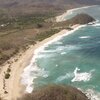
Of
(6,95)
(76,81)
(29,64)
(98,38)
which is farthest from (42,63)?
(98,38)

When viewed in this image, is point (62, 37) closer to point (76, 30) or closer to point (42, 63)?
point (76, 30)

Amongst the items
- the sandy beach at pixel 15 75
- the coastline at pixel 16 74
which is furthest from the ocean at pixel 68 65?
the sandy beach at pixel 15 75

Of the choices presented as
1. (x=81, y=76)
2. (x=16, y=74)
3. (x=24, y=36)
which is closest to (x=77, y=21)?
(x=24, y=36)

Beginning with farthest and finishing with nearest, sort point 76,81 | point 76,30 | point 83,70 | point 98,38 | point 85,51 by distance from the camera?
point 76,30
point 98,38
point 85,51
point 83,70
point 76,81

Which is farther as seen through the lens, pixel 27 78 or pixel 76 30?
pixel 76 30

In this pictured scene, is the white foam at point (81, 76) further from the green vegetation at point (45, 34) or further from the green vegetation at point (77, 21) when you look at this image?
the green vegetation at point (77, 21)

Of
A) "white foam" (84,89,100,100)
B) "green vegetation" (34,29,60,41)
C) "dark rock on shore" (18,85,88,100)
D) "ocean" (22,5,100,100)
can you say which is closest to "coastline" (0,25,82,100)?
"ocean" (22,5,100,100)

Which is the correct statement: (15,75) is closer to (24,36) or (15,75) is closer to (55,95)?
(55,95)
